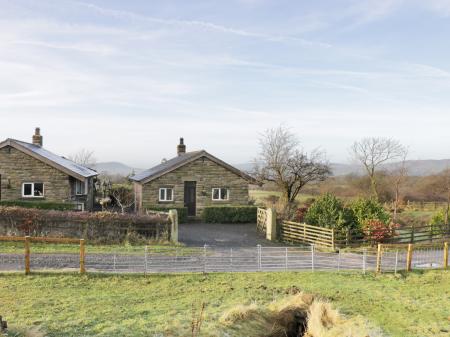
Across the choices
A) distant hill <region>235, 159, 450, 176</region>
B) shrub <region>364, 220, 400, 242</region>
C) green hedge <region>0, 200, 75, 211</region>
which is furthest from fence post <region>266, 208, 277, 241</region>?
distant hill <region>235, 159, 450, 176</region>

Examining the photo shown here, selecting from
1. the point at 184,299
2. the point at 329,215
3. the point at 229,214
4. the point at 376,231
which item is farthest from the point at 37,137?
the point at 184,299

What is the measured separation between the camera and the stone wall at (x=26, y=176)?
3044 cm

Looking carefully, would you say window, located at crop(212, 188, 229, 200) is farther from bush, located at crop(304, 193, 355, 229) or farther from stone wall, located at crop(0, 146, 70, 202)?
stone wall, located at crop(0, 146, 70, 202)

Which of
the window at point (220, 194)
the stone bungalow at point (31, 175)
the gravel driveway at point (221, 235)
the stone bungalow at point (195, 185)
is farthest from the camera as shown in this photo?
the window at point (220, 194)

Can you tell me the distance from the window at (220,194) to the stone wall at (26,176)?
10.4 metres

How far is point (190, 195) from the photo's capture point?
114 ft

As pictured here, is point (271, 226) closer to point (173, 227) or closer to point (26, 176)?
point (173, 227)

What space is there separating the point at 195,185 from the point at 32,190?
11179 millimetres

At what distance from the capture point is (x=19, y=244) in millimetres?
21734

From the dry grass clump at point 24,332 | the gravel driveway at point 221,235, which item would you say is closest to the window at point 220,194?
the gravel driveway at point 221,235

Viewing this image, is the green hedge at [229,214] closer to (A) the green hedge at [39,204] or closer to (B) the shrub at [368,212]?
(B) the shrub at [368,212]

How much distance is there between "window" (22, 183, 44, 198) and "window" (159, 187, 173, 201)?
813 cm

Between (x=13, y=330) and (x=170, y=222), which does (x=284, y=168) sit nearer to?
(x=170, y=222)

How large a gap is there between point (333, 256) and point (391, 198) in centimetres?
4174
